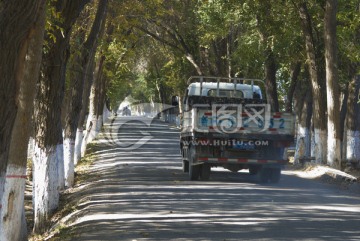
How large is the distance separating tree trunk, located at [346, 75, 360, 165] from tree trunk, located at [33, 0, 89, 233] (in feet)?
59.3

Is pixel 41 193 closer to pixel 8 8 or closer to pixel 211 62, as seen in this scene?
pixel 8 8

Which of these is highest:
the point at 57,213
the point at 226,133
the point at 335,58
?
the point at 335,58

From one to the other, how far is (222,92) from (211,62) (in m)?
23.3

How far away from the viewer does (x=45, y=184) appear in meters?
16.9

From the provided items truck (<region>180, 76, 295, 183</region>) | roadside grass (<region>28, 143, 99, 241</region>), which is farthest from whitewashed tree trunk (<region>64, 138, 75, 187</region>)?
truck (<region>180, 76, 295, 183</region>)

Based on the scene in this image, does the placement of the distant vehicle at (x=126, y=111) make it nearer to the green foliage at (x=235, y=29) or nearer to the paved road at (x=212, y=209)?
the green foliage at (x=235, y=29)

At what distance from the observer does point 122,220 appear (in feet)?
44.7

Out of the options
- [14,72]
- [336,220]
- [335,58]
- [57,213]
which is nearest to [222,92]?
[335,58]

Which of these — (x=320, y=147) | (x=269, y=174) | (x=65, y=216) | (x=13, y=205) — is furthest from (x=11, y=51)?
(x=320, y=147)

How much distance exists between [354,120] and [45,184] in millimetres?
20021

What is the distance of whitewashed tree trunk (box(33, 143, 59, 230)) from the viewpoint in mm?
16781

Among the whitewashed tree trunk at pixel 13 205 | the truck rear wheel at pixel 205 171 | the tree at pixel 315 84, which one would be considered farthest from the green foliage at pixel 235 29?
the whitewashed tree trunk at pixel 13 205

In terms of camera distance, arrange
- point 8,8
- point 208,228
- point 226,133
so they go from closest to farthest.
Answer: point 8,8, point 208,228, point 226,133

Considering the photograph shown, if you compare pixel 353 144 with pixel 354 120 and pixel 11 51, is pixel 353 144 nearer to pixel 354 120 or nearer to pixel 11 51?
pixel 354 120
